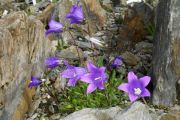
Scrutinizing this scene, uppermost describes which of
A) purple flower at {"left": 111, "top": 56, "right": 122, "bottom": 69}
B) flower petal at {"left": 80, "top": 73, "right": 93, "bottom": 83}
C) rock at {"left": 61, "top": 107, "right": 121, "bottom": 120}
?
flower petal at {"left": 80, "top": 73, "right": 93, "bottom": 83}

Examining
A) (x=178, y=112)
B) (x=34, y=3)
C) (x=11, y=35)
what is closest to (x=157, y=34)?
(x=178, y=112)

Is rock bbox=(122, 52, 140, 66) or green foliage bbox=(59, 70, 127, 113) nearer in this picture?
green foliage bbox=(59, 70, 127, 113)

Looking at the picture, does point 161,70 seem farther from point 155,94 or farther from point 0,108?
point 0,108

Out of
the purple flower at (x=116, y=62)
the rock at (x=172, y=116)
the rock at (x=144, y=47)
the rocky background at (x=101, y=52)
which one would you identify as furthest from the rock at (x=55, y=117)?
the rock at (x=144, y=47)

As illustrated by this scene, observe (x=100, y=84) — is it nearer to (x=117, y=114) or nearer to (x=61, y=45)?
(x=117, y=114)

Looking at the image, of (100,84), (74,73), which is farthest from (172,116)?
(74,73)

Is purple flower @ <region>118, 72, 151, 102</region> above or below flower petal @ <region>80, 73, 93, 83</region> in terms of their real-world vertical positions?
below

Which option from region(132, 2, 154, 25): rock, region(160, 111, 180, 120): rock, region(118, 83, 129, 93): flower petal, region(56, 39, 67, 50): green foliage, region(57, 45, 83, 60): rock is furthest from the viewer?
region(132, 2, 154, 25): rock

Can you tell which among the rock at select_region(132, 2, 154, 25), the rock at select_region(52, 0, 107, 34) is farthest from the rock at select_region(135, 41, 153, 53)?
the rock at select_region(52, 0, 107, 34)

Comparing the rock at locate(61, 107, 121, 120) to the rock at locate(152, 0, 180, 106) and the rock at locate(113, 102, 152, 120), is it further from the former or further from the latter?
the rock at locate(152, 0, 180, 106)
